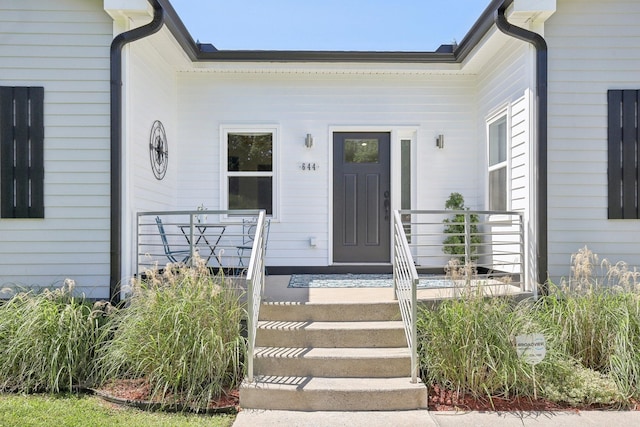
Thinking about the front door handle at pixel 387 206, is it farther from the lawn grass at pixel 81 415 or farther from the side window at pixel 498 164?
the lawn grass at pixel 81 415

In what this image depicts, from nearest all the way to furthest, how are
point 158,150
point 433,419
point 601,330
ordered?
point 433,419, point 601,330, point 158,150

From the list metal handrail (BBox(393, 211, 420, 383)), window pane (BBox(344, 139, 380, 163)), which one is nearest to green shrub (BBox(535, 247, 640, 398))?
metal handrail (BBox(393, 211, 420, 383))

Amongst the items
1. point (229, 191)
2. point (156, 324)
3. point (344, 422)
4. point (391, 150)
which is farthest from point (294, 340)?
point (391, 150)

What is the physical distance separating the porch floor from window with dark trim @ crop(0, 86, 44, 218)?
252 cm

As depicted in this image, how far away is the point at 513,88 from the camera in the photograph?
4.99 metres

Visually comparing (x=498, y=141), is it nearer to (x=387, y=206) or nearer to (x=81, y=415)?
(x=387, y=206)

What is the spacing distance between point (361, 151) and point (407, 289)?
3080mm

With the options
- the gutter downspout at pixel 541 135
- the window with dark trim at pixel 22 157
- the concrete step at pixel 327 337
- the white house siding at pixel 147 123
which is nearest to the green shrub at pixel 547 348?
the concrete step at pixel 327 337

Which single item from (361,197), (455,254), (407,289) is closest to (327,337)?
(407,289)

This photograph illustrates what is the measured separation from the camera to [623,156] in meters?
4.55

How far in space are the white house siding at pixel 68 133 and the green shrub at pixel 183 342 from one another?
1155mm

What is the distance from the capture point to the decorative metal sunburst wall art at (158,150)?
5246mm

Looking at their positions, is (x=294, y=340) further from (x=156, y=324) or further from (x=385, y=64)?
(x=385, y=64)

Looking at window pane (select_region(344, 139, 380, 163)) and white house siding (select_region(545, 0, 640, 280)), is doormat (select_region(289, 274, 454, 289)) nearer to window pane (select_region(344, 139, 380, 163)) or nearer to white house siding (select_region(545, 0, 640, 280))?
white house siding (select_region(545, 0, 640, 280))
